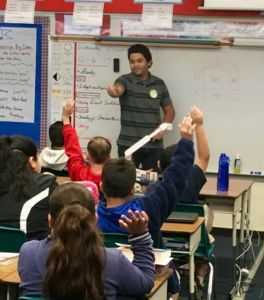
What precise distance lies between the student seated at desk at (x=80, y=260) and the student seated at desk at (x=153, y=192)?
44cm

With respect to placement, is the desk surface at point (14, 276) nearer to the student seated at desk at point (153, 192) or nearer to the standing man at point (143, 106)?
the student seated at desk at point (153, 192)

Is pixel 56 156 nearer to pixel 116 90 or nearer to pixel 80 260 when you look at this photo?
pixel 116 90

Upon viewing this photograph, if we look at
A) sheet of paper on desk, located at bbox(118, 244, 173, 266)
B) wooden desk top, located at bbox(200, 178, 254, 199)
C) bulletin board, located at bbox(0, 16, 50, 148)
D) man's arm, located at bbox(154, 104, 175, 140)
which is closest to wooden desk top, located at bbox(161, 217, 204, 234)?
sheet of paper on desk, located at bbox(118, 244, 173, 266)

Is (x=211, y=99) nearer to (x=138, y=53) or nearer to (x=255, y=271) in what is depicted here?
(x=138, y=53)

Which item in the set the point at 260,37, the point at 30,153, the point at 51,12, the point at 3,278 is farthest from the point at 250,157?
the point at 3,278

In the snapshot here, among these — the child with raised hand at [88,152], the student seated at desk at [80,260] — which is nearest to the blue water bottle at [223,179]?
the child with raised hand at [88,152]

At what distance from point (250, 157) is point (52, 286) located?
183 inches

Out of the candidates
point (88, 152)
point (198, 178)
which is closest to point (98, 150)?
point (88, 152)

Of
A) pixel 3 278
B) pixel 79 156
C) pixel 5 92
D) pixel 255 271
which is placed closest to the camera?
pixel 3 278

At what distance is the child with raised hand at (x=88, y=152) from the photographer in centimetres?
424

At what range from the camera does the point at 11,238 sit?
2.99m

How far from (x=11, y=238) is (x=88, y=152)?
144cm

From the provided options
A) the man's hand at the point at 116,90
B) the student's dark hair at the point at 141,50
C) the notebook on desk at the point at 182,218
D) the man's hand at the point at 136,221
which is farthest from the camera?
the man's hand at the point at 116,90

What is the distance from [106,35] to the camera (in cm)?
671
